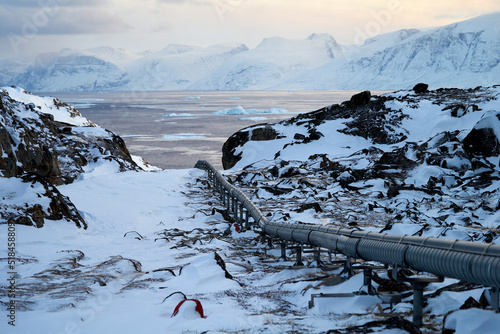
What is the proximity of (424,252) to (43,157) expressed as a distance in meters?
17.0

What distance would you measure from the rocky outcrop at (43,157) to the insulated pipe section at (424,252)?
318 inches

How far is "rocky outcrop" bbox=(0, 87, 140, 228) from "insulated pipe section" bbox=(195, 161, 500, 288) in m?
8.08

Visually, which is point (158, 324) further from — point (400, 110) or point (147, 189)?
point (400, 110)

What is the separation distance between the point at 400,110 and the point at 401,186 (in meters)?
20.0

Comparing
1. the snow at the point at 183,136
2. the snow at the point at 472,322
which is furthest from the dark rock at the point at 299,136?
the snow at the point at 183,136

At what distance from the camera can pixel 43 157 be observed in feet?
63.5

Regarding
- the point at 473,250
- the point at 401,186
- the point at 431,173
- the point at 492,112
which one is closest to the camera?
the point at 473,250

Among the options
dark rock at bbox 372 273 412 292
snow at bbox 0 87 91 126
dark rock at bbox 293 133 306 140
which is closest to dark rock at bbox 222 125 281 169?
dark rock at bbox 293 133 306 140

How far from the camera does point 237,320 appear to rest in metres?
6.17

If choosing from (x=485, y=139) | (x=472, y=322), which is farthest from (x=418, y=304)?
(x=485, y=139)

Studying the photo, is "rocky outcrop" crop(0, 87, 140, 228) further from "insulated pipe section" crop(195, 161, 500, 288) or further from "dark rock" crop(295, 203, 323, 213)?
"insulated pipe section" crop(195, 161, 500, 288)

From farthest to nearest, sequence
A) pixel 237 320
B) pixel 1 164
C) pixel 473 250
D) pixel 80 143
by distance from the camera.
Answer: pixel 80 143, pixel 1 164, pixel 237 320, pixel 473 250

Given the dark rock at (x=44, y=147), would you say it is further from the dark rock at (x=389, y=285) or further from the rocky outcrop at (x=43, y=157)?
the dark rock at (x=389, y=285)

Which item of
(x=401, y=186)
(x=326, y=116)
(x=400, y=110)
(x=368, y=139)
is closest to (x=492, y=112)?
(x=401, y=186)
